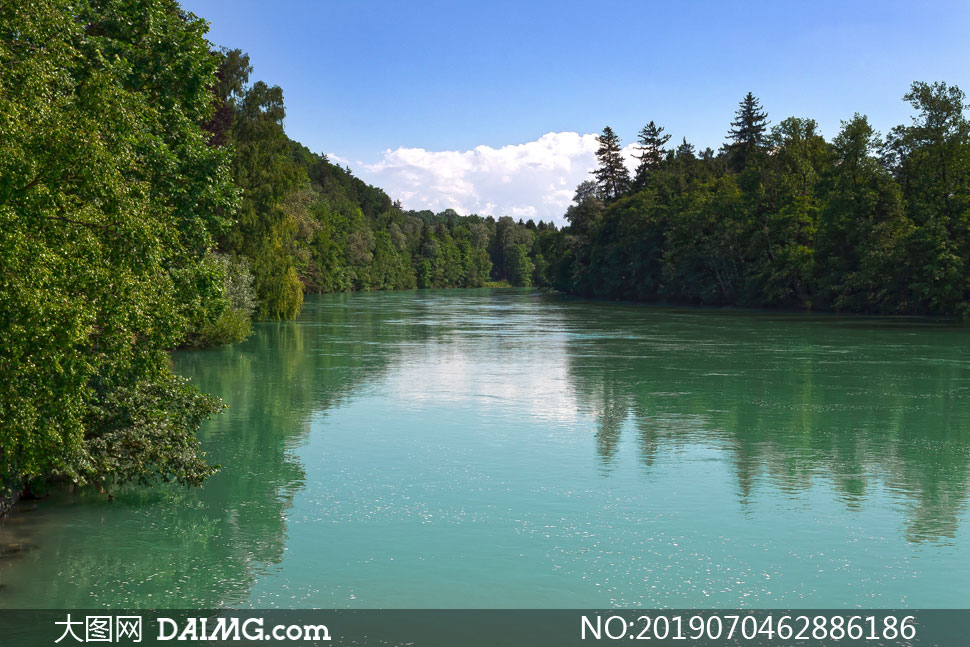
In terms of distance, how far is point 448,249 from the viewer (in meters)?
186

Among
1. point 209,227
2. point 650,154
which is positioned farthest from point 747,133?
point 209,227

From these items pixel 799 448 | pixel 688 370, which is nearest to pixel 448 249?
pixel 688 370

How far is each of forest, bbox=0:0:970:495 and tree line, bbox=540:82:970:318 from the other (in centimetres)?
19

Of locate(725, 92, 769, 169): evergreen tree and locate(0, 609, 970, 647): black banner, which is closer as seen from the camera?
locate(0, 609, 970, 647): black banner

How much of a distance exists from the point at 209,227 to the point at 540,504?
9.36 meters

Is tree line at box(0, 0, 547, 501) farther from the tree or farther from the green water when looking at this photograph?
the tree

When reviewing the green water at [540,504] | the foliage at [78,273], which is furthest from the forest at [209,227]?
the green water at [540,504]

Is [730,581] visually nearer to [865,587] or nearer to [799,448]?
[865,587]

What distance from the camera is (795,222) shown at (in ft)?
243

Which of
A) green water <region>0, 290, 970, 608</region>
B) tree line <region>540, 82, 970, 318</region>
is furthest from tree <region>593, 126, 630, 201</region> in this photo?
green water <region>0, 290, 970, 608</region>

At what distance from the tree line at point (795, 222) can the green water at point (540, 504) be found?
121ft

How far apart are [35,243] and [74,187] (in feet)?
4.31

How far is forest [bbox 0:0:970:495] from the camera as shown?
29.6 feet

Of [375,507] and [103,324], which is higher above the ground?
[103,324]
